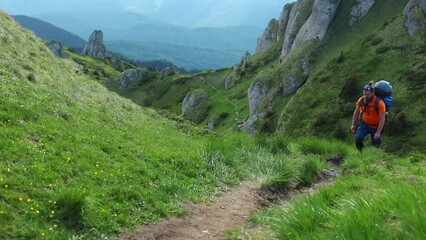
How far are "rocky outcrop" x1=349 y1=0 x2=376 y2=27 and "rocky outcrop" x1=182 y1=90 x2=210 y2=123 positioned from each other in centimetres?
5581

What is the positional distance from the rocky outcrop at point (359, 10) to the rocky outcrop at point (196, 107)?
Result: 5581 centimetres

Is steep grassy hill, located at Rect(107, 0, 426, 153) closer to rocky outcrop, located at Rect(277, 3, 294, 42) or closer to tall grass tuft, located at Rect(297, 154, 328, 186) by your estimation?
tall grass tuft, located at Rect(297, 154, 328, 186)

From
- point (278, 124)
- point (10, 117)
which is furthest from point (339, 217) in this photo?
point (278, 124)

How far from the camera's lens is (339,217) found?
5859 mm

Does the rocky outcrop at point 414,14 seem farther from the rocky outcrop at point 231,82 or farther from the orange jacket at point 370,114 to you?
the rocky outcrop at point 231,82

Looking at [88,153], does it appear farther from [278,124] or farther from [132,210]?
[278,124]

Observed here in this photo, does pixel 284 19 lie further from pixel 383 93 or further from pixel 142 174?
pixel 142 174

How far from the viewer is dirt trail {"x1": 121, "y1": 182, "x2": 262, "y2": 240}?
10023 millimetres

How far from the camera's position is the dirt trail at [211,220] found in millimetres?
10023

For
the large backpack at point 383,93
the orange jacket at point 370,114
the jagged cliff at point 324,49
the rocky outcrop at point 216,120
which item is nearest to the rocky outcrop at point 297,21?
the jagged cliff at point 324,49

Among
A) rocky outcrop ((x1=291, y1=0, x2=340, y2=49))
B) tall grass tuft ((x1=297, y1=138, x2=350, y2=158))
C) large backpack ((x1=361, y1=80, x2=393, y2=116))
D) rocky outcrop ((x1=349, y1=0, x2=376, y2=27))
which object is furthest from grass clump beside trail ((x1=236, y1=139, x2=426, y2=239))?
rocky outcrop ((x1=291, y1=0, x2=340, y2=49))

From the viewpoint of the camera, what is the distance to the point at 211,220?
37.4 ft

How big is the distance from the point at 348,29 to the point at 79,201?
302 feet

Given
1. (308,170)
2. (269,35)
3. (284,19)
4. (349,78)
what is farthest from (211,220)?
(269,35)
